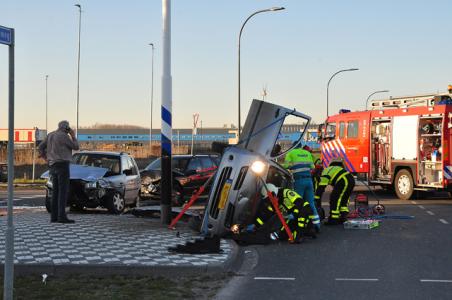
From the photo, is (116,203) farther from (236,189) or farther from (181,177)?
(236,189)

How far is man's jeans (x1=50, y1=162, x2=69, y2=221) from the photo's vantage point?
11.0 meters

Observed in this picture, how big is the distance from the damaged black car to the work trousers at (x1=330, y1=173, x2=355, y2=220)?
514cm

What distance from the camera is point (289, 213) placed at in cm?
1011

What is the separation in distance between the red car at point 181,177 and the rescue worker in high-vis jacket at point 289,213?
21.1 feet

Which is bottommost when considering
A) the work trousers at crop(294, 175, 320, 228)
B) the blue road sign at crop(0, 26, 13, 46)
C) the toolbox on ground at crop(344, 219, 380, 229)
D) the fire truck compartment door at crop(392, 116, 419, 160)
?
the toolbox on ground at crop(344, 219, 380, 229)

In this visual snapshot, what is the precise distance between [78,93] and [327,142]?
705 inches

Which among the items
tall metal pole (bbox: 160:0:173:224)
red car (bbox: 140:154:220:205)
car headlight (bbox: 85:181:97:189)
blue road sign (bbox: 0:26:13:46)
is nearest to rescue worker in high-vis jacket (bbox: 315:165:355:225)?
tall metal pole (bbox: 160:0:173:224)

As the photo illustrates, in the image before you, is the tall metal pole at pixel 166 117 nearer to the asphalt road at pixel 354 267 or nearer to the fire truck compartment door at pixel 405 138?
the asphalt road at pixel 354 267

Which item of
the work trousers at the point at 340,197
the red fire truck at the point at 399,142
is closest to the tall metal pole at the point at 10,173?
the work trousers at the point at 340,197

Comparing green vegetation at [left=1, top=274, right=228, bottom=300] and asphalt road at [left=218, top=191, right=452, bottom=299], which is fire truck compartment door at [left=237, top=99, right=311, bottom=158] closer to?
asphalt road at [left=218, top=191, right=452, bottom=299]

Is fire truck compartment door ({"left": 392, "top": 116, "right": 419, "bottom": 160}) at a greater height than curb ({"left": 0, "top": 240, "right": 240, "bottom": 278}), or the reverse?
fire truck compartment door ({"left": 392, "top": 116, "right": 419, "bottom": 160})

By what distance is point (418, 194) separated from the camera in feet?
65.2

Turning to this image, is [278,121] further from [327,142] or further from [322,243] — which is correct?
[327,142]

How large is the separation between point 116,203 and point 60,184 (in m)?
3.04
